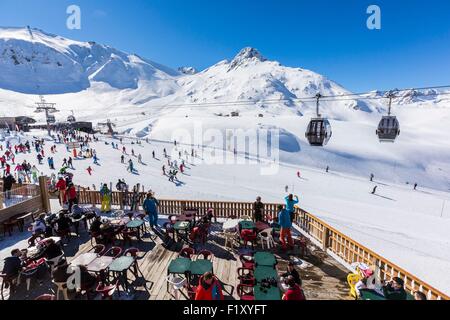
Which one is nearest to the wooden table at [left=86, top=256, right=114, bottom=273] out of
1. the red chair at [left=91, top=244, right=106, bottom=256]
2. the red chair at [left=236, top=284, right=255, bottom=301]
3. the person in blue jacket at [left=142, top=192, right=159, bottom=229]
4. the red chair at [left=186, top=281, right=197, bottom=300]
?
the red chair at [left=91, top=244, right=106, bottom=256]

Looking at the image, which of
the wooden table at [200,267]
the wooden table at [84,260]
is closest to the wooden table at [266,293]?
the wooden table at [200,267]

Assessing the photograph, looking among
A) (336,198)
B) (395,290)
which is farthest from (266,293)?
(336,198)

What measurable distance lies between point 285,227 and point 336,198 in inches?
780

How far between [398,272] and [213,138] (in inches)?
2018

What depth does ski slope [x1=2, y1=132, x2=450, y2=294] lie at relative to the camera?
597 inches

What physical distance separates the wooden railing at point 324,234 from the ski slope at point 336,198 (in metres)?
6.57

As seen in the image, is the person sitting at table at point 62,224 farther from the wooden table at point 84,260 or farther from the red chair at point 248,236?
→ the red chair at point 248,236

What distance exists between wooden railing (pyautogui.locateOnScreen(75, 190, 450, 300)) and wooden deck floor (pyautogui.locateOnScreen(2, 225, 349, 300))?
0.57 m

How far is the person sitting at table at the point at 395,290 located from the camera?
18.9ft

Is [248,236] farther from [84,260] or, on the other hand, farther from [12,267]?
[12,267]

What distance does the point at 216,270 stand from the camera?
8.16 metres

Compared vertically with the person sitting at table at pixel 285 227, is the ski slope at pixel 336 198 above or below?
below
